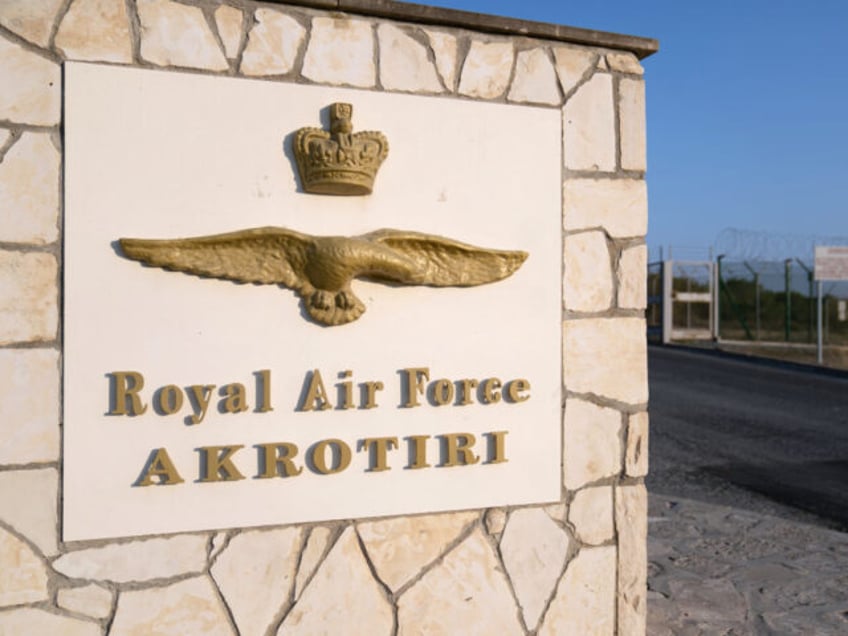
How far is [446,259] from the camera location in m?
2.92

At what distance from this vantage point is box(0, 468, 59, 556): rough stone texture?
2.53 m

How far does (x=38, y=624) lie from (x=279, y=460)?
917mm

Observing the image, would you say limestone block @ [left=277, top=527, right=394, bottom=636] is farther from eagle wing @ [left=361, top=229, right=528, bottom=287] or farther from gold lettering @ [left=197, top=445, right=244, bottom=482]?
eagle wing @ [left=361, top=229, right=528, bottom=287]

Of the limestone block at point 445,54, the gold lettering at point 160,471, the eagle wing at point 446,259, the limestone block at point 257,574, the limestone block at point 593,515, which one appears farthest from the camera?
the limestone block at point 593,515

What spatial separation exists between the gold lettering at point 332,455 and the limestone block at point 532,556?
72 centimetres

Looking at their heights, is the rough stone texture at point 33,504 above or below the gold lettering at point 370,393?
below

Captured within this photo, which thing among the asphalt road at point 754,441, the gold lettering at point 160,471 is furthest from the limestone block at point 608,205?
the asphalt road at point 754,441

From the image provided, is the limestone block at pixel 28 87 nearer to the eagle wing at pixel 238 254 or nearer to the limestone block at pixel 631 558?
the eagle wing at pixel 238 254

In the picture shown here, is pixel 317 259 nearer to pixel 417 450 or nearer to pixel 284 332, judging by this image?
pixel 284 332

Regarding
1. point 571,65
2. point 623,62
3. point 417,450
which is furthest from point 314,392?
point 623,62

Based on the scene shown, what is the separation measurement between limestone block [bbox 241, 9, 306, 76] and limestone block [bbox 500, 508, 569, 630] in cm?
189

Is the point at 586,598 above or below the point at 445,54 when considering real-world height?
below

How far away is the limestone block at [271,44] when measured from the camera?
8.97 ft

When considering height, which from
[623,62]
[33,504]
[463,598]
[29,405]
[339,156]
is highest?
[623,62]
